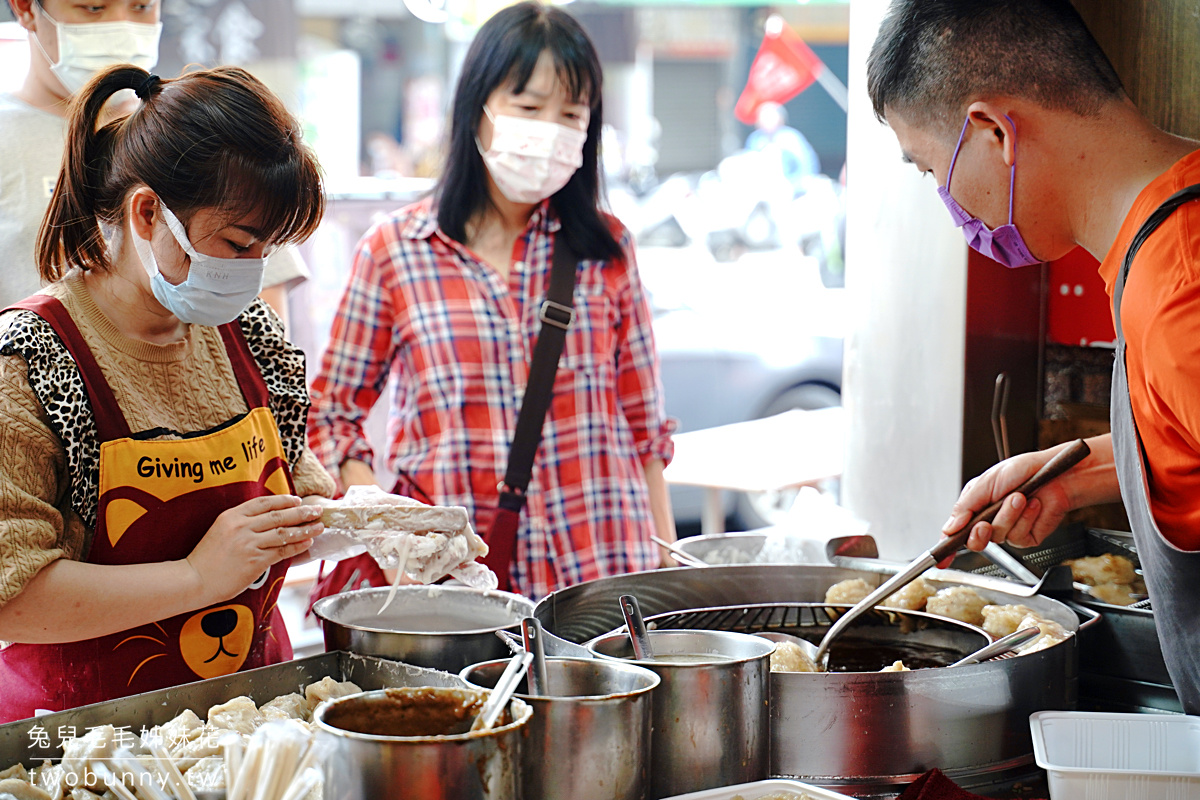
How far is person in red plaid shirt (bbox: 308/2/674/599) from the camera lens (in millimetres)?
2555

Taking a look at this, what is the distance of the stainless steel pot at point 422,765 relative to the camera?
3.47 ft

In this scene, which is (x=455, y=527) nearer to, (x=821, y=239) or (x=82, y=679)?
(x=82, y=679)

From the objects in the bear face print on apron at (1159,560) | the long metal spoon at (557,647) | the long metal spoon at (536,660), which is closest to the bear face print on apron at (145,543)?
the long metal spoon at (557,647)

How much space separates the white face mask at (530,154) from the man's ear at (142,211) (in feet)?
3.48

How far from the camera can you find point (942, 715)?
4.68 feet

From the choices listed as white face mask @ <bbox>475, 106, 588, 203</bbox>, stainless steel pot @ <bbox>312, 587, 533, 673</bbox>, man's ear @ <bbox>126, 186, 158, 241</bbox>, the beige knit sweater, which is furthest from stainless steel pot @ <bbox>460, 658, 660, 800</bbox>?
white face mask @ <bbox>475, 106, 588, 203</bbox>

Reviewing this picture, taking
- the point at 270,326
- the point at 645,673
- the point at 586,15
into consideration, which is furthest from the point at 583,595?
the point at 586,15

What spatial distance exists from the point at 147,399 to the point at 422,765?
90cm

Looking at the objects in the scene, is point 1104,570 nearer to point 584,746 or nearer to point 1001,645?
point 1001,645

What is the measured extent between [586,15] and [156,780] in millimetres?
10481

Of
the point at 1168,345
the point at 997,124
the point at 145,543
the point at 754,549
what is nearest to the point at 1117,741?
the point at 1168,345

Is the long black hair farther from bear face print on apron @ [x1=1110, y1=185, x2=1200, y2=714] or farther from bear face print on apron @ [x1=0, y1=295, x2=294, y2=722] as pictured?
bear face print on apron @ [x1=1110, y1=185, x2=1200, y2=714]

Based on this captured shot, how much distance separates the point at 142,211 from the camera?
168 cm

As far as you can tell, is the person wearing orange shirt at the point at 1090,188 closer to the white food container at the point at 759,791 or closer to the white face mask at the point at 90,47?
the white food container at the point at 759,791
